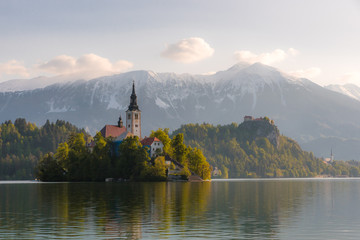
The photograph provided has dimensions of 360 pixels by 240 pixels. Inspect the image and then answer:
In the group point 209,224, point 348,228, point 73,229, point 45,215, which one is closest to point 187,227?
point 209,224

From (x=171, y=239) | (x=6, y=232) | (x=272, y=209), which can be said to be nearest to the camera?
(x=171, y=239)

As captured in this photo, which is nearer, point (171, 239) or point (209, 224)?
point (171, 239)

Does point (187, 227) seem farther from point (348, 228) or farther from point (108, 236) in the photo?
point (348, 228)

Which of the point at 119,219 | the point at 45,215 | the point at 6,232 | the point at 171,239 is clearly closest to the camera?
the point at 171,239

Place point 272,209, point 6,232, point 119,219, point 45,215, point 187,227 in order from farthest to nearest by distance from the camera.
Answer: point 272,209, point 45,215, point 119,219, point 187,227, point 6,232

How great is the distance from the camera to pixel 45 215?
6241 centimetres

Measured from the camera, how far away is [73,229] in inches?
1948

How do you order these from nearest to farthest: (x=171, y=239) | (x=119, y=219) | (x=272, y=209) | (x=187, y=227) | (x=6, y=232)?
(x=171, y=239)
(x=6, y=232)
(x=187, y=227)
(x=119, y=219)
(x=272, y=209)

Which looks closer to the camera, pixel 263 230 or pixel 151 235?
pixel 151 235

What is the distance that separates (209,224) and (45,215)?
804 inches

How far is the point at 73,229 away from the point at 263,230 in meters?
17.2

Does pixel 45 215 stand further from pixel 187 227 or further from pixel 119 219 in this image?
pixel 187 227

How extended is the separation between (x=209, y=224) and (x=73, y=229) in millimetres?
13087

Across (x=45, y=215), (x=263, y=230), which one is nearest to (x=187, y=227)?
(x=263, y=230)
